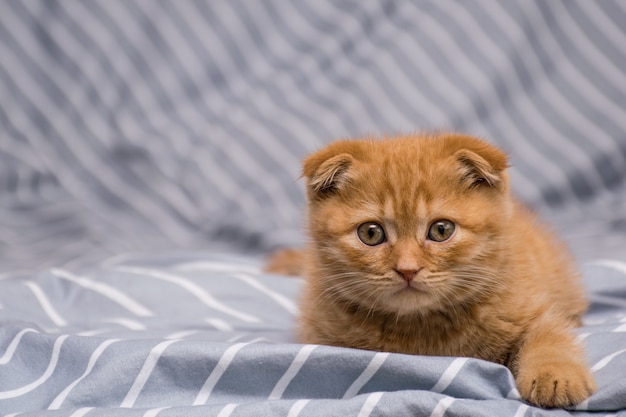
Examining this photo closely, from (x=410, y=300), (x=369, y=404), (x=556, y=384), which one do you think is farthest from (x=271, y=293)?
(x=556, y=384)

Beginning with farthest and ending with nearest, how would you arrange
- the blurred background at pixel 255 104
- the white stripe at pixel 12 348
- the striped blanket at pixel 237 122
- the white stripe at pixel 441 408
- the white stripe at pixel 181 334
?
the blurred background at pixel 255 104
the striped blanket at pixel 237 122
the white stripe at pixel 181 334
the white stripe at pixel 12 348
the white stripe at pixel 441 408

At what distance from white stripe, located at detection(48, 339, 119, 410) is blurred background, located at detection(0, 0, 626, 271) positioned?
3.95 ft

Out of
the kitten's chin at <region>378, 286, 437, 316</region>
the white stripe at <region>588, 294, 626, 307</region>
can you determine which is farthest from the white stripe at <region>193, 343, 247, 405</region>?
the white stripe at <region>588, 294, 626, 307</region>

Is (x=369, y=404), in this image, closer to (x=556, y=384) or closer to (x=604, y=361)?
(x=556, y=384)

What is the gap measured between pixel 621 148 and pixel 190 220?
1.76 meters

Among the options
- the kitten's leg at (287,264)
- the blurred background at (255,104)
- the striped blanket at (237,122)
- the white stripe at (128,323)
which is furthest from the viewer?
the blurred background at (255,104)

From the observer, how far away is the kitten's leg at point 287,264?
2.64 meters

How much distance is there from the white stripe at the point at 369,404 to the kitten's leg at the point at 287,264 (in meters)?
1.11

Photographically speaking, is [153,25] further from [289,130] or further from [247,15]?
[289,130]

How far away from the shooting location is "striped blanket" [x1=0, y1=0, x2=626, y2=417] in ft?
8.11

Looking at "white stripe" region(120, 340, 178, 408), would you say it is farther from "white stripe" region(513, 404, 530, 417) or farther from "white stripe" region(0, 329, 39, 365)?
"white stripe" region(513, 404, 530, 417)

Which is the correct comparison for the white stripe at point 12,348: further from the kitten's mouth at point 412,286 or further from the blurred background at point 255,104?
the blurred background at point 255,104

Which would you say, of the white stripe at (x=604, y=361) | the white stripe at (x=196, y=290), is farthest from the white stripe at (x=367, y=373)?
the white stripe at (x=196, y=290)

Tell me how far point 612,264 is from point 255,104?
1.77m
